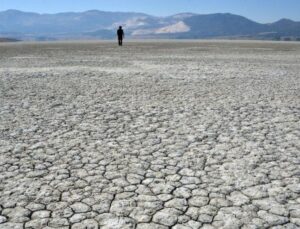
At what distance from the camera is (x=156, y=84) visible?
52.3 ft

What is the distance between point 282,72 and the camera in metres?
19.5

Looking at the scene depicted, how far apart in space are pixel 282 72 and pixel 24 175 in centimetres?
1590

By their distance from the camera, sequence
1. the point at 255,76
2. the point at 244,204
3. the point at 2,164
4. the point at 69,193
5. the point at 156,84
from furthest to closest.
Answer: the point at 255,76 → the point at 156,84 → the point at 2,164 → the point at 69,193 → the point at 244,204

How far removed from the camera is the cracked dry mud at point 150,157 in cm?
527

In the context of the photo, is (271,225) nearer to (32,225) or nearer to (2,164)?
(32,225)

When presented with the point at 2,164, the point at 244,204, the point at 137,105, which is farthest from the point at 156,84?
the point at 244,204

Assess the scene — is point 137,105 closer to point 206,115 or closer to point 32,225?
point 206,115

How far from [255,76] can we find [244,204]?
525 inches

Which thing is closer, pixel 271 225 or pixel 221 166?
pixel 271 225

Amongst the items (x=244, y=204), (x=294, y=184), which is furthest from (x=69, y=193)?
(x=294, y=184)

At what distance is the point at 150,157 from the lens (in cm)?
741

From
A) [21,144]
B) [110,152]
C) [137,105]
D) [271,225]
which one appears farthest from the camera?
[137,105]

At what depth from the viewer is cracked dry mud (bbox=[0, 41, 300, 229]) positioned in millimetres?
5270

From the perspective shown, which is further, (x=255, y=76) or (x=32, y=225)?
(x=255, y=76)
